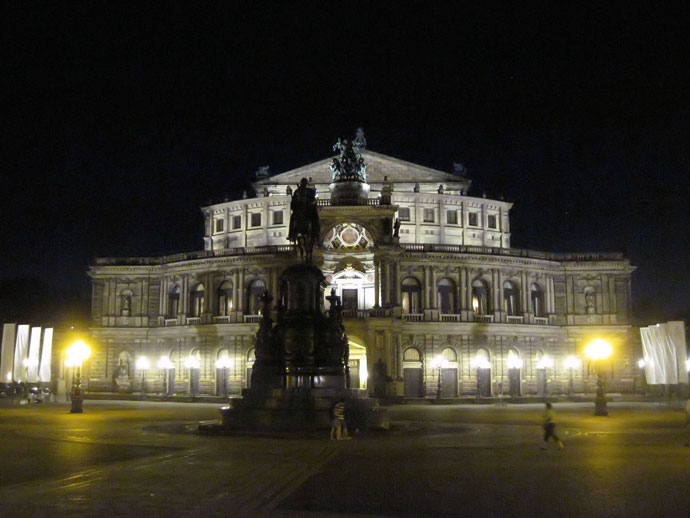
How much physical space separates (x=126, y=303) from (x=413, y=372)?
29.0m

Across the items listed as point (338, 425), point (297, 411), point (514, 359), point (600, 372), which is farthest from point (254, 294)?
point (338, 425)

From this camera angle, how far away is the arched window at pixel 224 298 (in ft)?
237

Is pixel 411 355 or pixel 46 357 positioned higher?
pixel 411 355

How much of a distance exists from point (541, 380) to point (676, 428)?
1542 inches

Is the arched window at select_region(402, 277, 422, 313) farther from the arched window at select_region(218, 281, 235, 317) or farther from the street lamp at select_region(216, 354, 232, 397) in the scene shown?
the street lamp at select_region(216, 354, 232, 397)

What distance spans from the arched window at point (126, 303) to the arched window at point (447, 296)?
29.8m

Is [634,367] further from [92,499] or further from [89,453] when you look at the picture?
[92,499]

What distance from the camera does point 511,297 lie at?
7212cm

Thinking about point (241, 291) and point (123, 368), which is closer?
point (241, 291)

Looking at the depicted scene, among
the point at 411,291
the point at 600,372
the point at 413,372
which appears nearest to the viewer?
the point at 600,372

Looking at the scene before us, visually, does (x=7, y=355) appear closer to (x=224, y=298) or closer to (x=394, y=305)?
(x=224, y=298)

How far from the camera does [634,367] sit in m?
72.2

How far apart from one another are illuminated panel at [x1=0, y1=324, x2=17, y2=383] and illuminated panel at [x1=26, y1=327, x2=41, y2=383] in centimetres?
130

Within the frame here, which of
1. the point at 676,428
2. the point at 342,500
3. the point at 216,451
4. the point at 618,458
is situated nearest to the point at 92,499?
the point at 342,500
